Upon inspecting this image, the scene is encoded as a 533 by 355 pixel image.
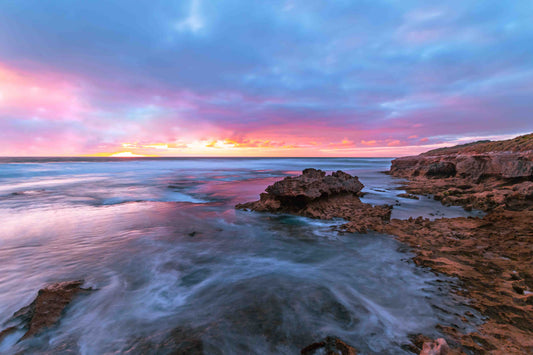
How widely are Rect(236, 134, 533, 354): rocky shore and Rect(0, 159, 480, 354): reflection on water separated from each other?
0.36 metres

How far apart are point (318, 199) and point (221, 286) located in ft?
18.6

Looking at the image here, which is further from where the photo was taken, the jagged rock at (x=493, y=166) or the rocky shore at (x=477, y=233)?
the jagged rock at (x=493, y=166)

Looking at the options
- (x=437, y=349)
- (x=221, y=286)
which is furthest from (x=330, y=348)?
(x=221, y=286)

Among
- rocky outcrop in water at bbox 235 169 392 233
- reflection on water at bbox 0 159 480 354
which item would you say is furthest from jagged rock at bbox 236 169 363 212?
reflection on water at bbox 0 159 480 354

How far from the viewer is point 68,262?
508 centimetres

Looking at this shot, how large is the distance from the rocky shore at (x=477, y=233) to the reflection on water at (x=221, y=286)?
365 millimetres

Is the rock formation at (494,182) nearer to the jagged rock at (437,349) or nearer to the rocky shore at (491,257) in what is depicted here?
the rocky shore at (491,257)

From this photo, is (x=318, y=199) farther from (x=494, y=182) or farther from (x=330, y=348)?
(x=494, y=182)

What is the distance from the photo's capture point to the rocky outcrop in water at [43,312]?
299cm

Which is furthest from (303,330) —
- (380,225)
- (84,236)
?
(84,236)

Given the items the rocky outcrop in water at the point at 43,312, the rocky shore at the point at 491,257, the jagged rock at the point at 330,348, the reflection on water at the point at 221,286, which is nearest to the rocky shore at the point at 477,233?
the rocky shore at the point at 491,257

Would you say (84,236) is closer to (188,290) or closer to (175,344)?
(188,290)

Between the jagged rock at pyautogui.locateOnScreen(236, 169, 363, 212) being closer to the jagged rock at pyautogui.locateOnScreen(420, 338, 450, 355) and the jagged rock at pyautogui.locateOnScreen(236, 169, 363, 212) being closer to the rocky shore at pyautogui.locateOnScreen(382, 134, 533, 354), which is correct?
the rocky shore at pyautogui.locateOnScreen(382, 134, 533, 354)

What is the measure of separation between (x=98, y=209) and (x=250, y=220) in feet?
24.7
